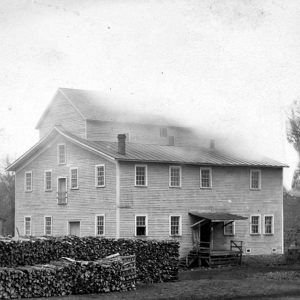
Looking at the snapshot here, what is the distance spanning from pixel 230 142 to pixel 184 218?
925 centimetres

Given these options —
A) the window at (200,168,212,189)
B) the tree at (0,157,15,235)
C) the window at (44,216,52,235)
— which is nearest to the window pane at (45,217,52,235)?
the window at (44,216,52,235)

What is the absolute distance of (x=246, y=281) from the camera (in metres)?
31.7

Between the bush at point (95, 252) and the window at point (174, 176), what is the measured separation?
12.5m

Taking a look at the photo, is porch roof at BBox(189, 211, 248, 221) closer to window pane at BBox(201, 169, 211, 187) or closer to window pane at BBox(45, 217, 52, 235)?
window pane at BBox(201, 169, 211, 187)

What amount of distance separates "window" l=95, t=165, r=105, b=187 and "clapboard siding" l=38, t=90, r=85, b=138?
8057 millimetres

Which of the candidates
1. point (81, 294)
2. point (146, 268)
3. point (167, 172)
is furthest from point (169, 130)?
point (81, 294)

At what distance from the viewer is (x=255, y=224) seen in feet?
162

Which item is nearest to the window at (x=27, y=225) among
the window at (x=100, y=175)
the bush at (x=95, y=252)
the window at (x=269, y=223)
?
the window at (x=100, y=175)

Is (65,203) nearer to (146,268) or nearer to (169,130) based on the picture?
(169,130)

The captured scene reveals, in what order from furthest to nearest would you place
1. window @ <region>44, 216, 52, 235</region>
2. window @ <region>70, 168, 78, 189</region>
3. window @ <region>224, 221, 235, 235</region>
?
window @ <region>44, 216, 52, 235</region>, window @ <region>224, 221, 235, 235</region>, window @ <region>70, 168, 78, 189</region>

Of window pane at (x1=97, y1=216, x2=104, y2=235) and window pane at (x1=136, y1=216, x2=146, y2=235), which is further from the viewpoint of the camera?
window pane at (x1=97, y1=216, x2=104, y2=235)

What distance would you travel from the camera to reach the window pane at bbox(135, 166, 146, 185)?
44.7 m

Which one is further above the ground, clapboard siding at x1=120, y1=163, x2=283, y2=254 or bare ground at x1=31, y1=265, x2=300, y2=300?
clapboard siding at x1=120, y1=163, x2=283, y2=254

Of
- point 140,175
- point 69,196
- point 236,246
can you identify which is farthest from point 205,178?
point 69,196
